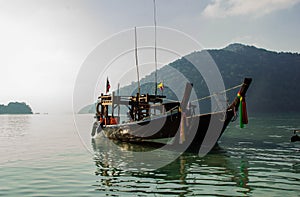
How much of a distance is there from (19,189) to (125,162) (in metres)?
6.18

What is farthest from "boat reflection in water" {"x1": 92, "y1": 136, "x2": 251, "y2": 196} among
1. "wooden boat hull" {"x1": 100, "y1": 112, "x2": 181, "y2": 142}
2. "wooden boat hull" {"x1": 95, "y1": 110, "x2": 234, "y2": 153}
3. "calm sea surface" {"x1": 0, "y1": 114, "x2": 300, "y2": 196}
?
"wooden boat hull" {"x1": 100, "y1": 112, "x2": 181, "y2": 142}

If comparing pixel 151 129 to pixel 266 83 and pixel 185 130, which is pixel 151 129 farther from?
pixel 266 83

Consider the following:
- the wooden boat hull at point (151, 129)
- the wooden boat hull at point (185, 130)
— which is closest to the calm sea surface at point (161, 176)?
the wooden boat hull at point (185, 130)

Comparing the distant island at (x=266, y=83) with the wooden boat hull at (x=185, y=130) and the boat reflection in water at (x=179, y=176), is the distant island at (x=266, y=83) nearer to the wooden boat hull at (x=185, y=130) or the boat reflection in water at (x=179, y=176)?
the wooden boat hull at (x=185, y=130)

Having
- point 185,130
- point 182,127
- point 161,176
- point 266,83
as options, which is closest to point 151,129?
point 185,130

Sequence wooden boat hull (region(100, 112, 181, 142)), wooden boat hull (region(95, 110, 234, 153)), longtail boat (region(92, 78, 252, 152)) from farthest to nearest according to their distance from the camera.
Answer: wooden boat hull (region(100, 112, 181, 142)) → wooden boat hull (region(95, 110, 234, 153)) → longtail boat (region(92, 78, 252, 152))

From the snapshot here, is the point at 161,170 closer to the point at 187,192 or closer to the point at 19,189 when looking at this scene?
the point at 187,192

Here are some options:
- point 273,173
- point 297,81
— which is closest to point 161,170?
point 273,173

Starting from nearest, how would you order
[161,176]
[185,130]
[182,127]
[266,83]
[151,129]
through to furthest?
[161,176]
[182,127]
[185,130]
[151,129]
[266,83]

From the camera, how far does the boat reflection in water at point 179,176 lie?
966cm

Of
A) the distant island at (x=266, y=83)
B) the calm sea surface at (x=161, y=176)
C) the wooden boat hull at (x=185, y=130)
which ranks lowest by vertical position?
the calm sea surface at (x=161, y=176)

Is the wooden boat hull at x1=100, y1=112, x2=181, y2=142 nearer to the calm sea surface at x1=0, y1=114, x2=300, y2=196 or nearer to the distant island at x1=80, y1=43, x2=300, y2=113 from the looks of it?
the calm sea surface at x1=0, y1=114, x2=300, y2=196

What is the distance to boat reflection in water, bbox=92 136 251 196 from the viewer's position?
9.66m

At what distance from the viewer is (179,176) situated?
11664mm
